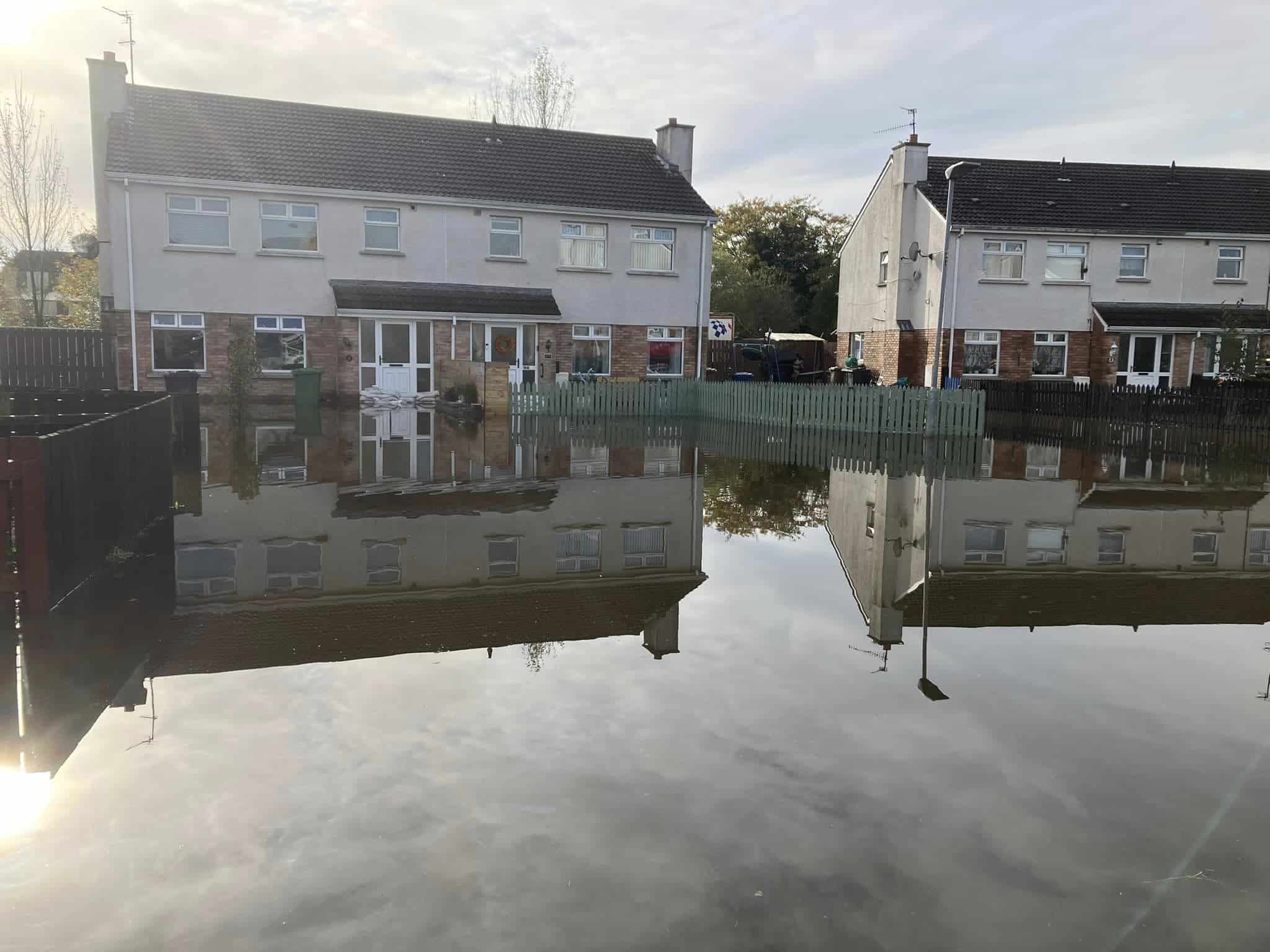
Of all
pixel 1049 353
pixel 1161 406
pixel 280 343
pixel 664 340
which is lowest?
pixel 1161 406

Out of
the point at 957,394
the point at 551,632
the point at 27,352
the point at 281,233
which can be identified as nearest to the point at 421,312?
the point at 281,233

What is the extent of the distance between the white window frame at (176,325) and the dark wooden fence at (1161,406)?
64.2 feet

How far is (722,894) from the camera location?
3791 mm

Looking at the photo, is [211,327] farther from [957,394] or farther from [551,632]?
[551,632]

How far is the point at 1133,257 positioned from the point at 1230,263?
136 inches

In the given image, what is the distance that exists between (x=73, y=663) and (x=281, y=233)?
25181 mm

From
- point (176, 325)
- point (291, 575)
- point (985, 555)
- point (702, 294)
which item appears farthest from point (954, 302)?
point (291, 575)

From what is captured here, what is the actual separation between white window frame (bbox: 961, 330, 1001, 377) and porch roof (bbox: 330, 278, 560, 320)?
44.3ft

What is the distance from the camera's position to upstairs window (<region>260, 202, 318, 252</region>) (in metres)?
29.2

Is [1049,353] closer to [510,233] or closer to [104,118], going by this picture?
[510,233]

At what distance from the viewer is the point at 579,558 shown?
9492 mm

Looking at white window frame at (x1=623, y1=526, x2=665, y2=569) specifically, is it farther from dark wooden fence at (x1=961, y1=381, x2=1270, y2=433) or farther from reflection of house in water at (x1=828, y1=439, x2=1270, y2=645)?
dark wooden fence at (x1=961, y1=381, x2=1270, y2=433)

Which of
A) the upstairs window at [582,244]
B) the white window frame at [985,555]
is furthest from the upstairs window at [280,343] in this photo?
the white window frame at [985,555]

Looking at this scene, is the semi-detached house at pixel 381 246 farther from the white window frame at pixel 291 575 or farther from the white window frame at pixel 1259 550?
the white window frame at pixel 1259 550
